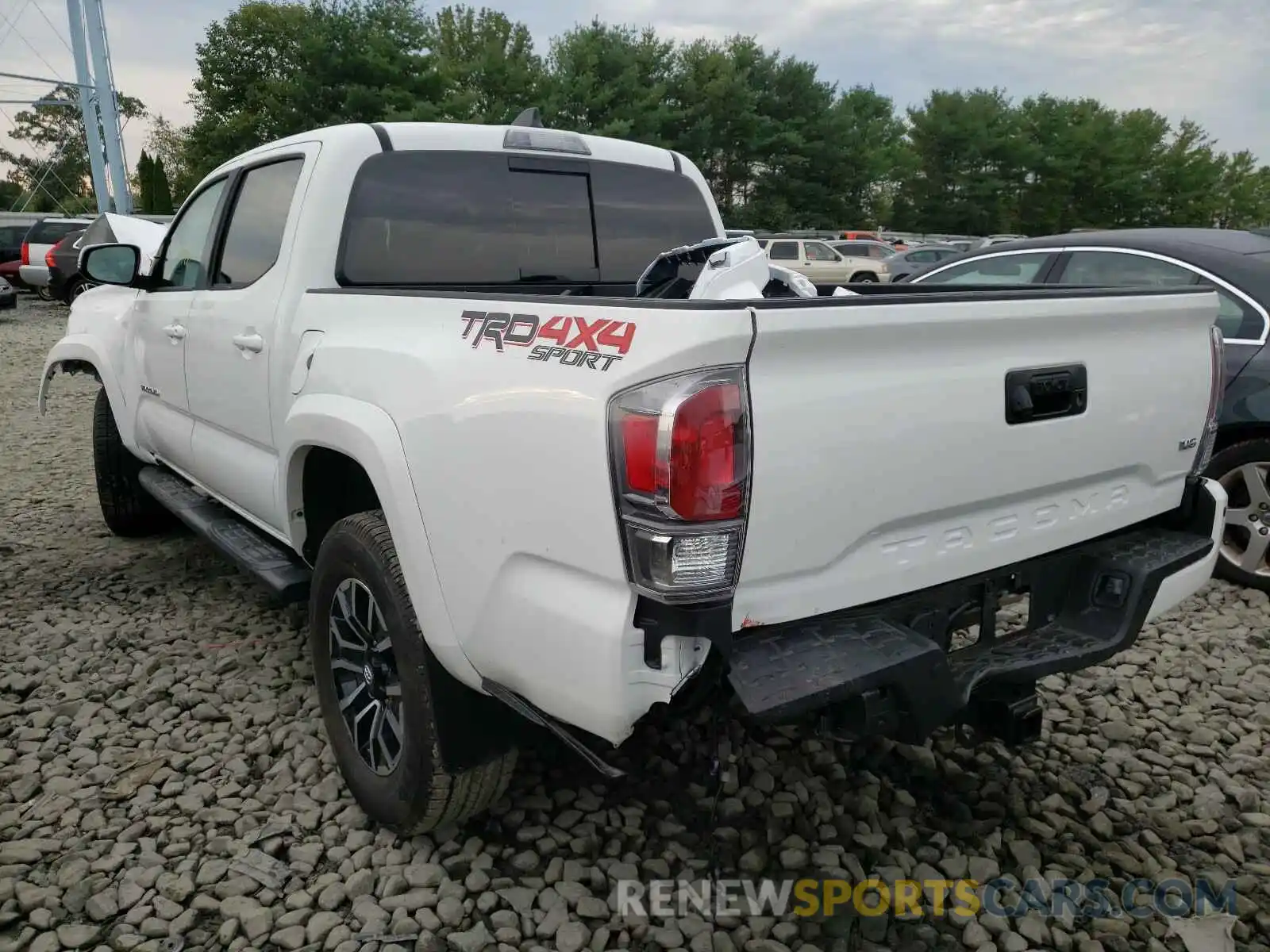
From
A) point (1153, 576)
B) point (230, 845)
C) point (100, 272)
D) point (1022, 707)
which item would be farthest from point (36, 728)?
point (1153, 576)

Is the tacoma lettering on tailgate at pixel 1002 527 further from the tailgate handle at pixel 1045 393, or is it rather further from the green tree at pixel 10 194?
the green tree at pixel 10 194

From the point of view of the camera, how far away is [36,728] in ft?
11.0

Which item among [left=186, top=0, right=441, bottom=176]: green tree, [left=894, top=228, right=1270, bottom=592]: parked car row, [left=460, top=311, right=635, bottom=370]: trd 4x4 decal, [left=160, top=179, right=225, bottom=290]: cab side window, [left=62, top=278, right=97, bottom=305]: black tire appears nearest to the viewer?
[left=460, top=311, right=635, bottom=370]: trd 4x4 decal

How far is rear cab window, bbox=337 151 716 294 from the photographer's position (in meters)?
3.12

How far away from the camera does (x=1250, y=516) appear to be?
4.56 metres

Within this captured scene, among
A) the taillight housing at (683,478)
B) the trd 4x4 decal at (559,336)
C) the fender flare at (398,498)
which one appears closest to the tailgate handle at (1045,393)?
the taillight housing at (683,478)

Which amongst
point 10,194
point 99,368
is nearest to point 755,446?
point 99,368

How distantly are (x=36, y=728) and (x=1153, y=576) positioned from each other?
3.60 m

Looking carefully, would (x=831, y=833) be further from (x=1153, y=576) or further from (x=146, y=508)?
(x=146, y=508)

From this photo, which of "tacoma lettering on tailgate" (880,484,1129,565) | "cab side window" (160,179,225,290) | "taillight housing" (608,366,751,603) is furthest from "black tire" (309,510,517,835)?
"cab side window" (160,179,225,290)

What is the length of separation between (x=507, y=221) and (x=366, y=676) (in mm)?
1645

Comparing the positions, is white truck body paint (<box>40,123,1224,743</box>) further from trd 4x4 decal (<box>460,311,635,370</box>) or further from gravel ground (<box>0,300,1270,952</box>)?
gravel ground (<box>0,300,1270,952</box>)

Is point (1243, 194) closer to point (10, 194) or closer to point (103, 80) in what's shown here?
point (103, 80)

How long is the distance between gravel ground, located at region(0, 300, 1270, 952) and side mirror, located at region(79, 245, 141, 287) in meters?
1.57
